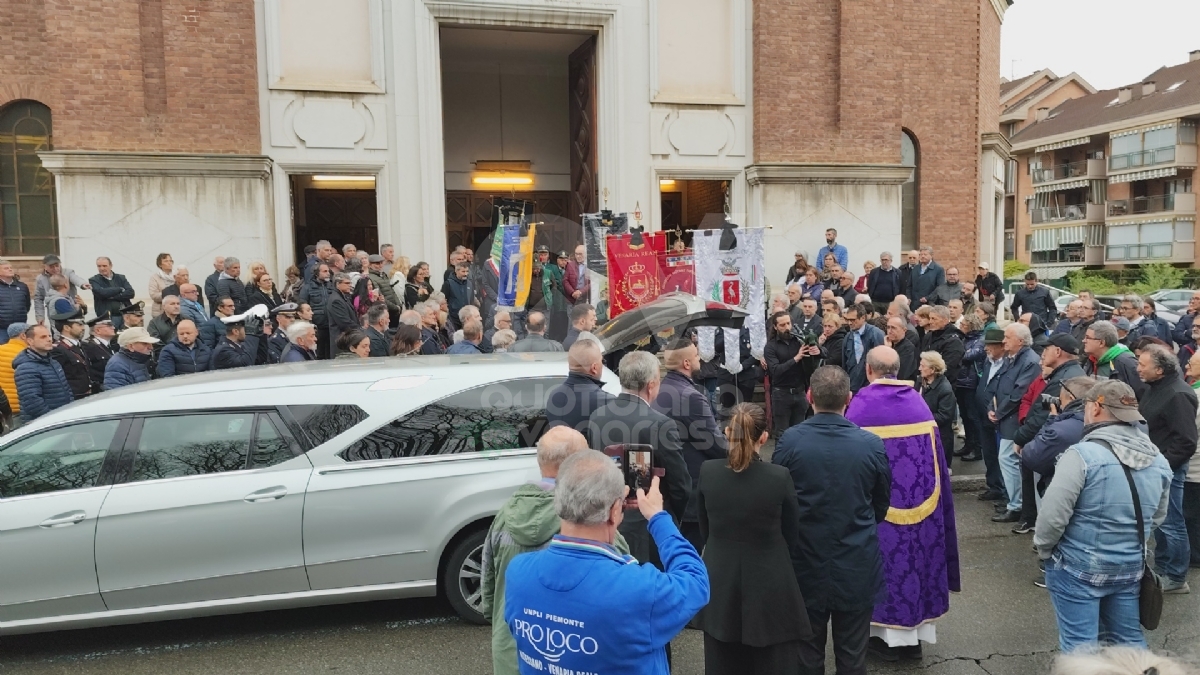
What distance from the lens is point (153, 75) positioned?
41.9 ft

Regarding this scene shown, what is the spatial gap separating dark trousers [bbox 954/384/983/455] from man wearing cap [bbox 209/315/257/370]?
293 inches

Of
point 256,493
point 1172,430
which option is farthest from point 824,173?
point 256,493

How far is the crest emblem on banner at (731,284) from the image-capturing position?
440 inches

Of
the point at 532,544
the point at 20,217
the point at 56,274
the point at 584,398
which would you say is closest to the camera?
the point at 532,544

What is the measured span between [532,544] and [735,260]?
28.2 feet

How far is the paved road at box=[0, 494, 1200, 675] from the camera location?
15.7 feet

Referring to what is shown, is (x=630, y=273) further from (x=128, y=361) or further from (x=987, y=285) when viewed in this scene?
(x=987, y=285)

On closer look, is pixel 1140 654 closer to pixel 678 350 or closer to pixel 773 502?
pixel 773 502

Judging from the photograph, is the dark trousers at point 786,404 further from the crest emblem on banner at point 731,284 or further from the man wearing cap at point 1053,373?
the man wearing cap at point 1053,373

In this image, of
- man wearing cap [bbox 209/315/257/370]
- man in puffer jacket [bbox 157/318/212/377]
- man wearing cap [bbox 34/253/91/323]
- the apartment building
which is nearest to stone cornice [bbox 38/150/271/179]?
man wearing cap [bbox 34/253/91/323]

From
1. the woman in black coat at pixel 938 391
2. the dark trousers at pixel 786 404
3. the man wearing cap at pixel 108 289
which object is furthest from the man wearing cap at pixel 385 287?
the woman in black coat at pixel 938 391

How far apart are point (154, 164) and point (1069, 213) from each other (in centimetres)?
5692

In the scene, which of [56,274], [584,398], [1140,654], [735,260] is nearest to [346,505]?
[584,398]

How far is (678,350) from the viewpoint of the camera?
16.7 ft
